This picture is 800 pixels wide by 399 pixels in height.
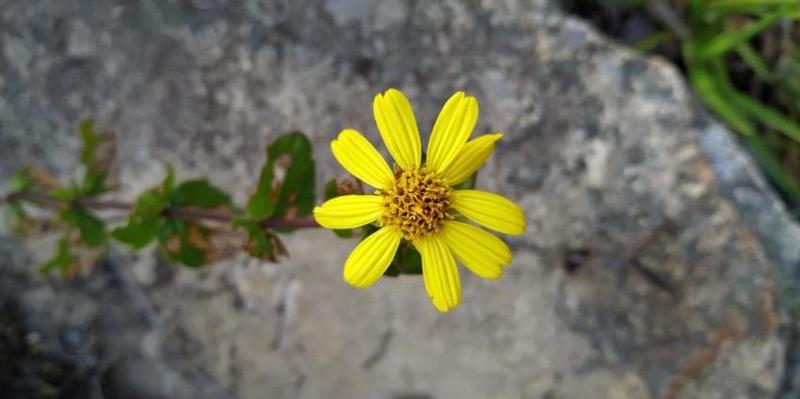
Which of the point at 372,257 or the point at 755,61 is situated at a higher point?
the point at 372,257

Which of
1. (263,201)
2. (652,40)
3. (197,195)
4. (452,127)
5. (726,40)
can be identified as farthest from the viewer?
(652,40)

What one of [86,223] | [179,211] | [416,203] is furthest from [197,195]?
[416,203]

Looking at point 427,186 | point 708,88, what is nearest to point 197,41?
point 427,186

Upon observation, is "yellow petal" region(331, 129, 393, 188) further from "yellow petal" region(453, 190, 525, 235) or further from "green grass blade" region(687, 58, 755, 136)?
"green grass blade" region(687, 58, 755, 136)

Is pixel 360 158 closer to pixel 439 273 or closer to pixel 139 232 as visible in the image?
pixel 439 273

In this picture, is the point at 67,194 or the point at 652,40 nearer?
the point at 67,194

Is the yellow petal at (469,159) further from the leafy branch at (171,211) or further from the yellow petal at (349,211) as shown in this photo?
the leafy branch at (171,211)
